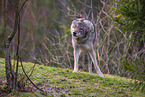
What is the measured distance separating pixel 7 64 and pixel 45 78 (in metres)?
1.80

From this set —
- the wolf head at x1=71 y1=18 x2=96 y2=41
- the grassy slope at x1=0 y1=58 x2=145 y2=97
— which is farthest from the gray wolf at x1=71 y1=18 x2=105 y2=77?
the grassy slope at x1=0 y1=58 x2=145 y2=97

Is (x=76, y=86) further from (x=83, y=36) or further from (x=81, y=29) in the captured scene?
(x=81, y=29)

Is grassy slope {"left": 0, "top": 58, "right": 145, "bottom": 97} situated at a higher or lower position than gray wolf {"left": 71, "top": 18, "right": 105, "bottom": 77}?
lower

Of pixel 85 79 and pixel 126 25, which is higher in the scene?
pixel 126 25

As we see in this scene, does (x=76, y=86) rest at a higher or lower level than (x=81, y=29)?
lower

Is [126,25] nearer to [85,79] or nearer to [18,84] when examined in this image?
[85,79]

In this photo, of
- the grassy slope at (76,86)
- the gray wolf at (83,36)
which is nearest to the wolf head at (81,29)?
the gray wolf at (83,36)

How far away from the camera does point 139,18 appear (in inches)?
221

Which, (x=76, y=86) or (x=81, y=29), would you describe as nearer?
(x=76, y=86)

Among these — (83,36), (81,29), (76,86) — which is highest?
(81,29)

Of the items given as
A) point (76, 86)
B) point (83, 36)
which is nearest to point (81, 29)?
point (83, 36)

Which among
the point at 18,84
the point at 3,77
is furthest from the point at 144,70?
the point at 3,77

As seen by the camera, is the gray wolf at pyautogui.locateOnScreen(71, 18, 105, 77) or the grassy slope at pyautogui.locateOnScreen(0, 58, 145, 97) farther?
the gray wolf at pyautogui.locateOnScreen(71, 18, 105, 77)

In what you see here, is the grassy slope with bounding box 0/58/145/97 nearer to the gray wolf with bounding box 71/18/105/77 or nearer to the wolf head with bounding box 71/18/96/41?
the gray wolf with bounding box 71/18/105/77
